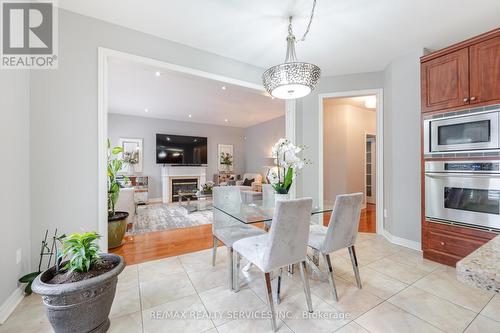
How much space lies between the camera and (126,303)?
1.81m

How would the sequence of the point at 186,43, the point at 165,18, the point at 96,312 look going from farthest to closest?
the point at 186,43
the point at 165,18
the point at 96,312

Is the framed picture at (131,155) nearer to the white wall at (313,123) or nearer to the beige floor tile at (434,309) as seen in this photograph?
the white wall at (313,123)

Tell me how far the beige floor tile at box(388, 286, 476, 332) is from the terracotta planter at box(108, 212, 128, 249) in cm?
335

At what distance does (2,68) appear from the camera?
168cm

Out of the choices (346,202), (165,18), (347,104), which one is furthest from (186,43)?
(347,104)

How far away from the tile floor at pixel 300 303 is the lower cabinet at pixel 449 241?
149 millimetres

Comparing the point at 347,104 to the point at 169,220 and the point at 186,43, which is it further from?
the point at 169,220

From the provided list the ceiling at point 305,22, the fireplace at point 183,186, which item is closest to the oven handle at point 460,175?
the ceiling at point 305,22

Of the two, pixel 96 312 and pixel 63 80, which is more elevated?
pixel 63 80

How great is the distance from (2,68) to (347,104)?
5.78m

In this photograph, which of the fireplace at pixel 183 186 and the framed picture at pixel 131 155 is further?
the fireplace at pixel 183 186

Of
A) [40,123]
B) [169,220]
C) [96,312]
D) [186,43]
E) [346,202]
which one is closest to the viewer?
[96,312]

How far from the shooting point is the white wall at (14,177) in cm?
165

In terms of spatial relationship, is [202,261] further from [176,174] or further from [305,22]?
[176,174]
